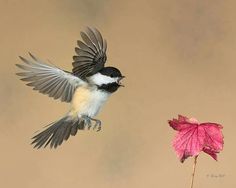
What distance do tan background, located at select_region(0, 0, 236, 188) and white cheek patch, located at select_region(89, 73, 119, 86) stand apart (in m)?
0.47

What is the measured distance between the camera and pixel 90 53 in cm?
105

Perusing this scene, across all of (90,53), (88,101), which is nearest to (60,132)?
(88,101)

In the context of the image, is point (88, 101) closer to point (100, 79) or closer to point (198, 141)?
point (100, 79)

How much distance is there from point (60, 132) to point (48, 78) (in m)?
0.12

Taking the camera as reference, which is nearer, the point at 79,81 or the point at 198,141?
the point at 198,141

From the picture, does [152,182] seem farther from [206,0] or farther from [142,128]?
[206,0]

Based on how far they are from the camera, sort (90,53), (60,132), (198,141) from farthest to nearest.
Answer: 1. (60,132)
2. (90,53)
3. (198,141)

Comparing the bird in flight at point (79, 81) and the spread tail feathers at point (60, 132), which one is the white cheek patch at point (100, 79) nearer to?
the bird in flight at point (79, 81)

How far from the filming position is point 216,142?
69 cm

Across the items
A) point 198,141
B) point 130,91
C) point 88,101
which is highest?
point 130,91

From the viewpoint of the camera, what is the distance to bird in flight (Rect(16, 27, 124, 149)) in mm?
1051

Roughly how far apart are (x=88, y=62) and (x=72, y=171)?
1.84 ft

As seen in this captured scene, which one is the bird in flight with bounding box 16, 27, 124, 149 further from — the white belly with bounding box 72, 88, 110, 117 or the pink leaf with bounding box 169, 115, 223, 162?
the pink leaf with bounding box 169, 115, 223, 162

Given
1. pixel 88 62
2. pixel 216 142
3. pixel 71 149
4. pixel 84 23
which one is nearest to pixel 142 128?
pixel 71 149
